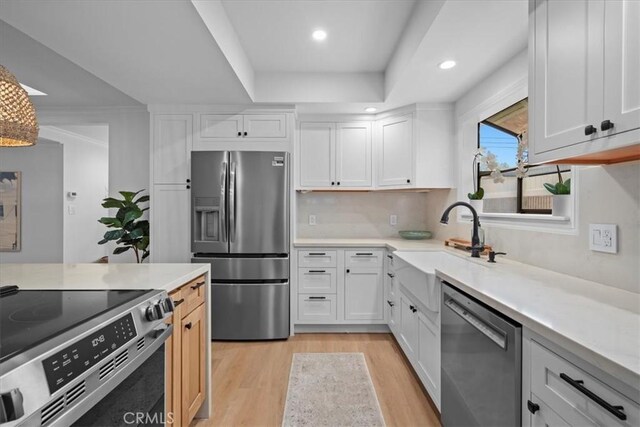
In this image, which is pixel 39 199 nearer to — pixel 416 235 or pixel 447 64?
pixel 416 235

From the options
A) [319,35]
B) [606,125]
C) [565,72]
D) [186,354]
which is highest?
[319,35]

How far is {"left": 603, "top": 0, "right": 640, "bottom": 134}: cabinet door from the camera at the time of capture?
3.01 feet

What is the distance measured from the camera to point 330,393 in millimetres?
2145

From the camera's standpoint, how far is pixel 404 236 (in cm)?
353

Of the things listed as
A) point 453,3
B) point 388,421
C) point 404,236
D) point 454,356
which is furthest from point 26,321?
point 404,236

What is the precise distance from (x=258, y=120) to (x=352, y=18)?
53.8 inches

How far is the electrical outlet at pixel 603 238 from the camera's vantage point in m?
1.38

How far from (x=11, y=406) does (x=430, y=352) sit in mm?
1893

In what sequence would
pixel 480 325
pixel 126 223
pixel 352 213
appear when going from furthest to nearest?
pixel 352 213 → pixel 126 223 → pixel 480 325

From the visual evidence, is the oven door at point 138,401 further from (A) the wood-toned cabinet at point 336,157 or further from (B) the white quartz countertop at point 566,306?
(A) the wood-toned cabinet at point 336,157

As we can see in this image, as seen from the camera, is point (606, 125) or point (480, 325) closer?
point (606, 125)

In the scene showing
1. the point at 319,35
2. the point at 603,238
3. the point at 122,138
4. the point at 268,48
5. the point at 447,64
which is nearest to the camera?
the point at 603,238

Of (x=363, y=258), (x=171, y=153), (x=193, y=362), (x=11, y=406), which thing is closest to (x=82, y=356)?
(x=11, y=406)

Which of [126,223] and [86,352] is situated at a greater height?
[126,223]
